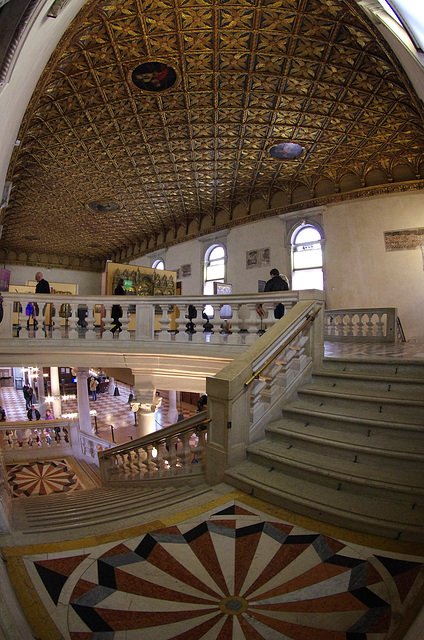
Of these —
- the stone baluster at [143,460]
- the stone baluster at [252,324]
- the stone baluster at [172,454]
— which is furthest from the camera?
the stone baluster at [252,324]

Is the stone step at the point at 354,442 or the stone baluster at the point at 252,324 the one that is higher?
the stone baluster at the point at 252,324

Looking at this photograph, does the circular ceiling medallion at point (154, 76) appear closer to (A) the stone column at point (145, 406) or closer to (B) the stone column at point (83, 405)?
(A) the stone column at point (145, 406)

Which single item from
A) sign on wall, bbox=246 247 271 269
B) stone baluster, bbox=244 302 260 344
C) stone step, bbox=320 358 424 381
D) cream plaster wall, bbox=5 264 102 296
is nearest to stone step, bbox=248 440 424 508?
stone step, bbox=320 358 424 381

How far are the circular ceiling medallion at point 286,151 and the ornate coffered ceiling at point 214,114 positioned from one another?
18cm

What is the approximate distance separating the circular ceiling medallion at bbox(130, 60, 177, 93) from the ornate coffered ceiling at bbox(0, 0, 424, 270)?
30 mm

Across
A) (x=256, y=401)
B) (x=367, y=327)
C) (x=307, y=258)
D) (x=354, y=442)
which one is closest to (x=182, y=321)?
(x=256, y=401)

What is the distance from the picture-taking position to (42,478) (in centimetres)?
884

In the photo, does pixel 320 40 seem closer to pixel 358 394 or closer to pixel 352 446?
pixel 358 394

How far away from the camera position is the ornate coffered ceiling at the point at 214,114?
6.44m

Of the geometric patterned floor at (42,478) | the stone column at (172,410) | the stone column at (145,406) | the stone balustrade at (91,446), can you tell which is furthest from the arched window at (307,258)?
the geometric patterned floor at (42,478)

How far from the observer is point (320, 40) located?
22.1 feet

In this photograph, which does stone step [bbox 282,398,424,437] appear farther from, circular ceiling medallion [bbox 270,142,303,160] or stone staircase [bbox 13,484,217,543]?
circular ceiling medallion [bbox 270,142,303,160]

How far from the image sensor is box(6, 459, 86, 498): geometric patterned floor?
8211mm

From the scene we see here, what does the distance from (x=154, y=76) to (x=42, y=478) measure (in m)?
9.95
